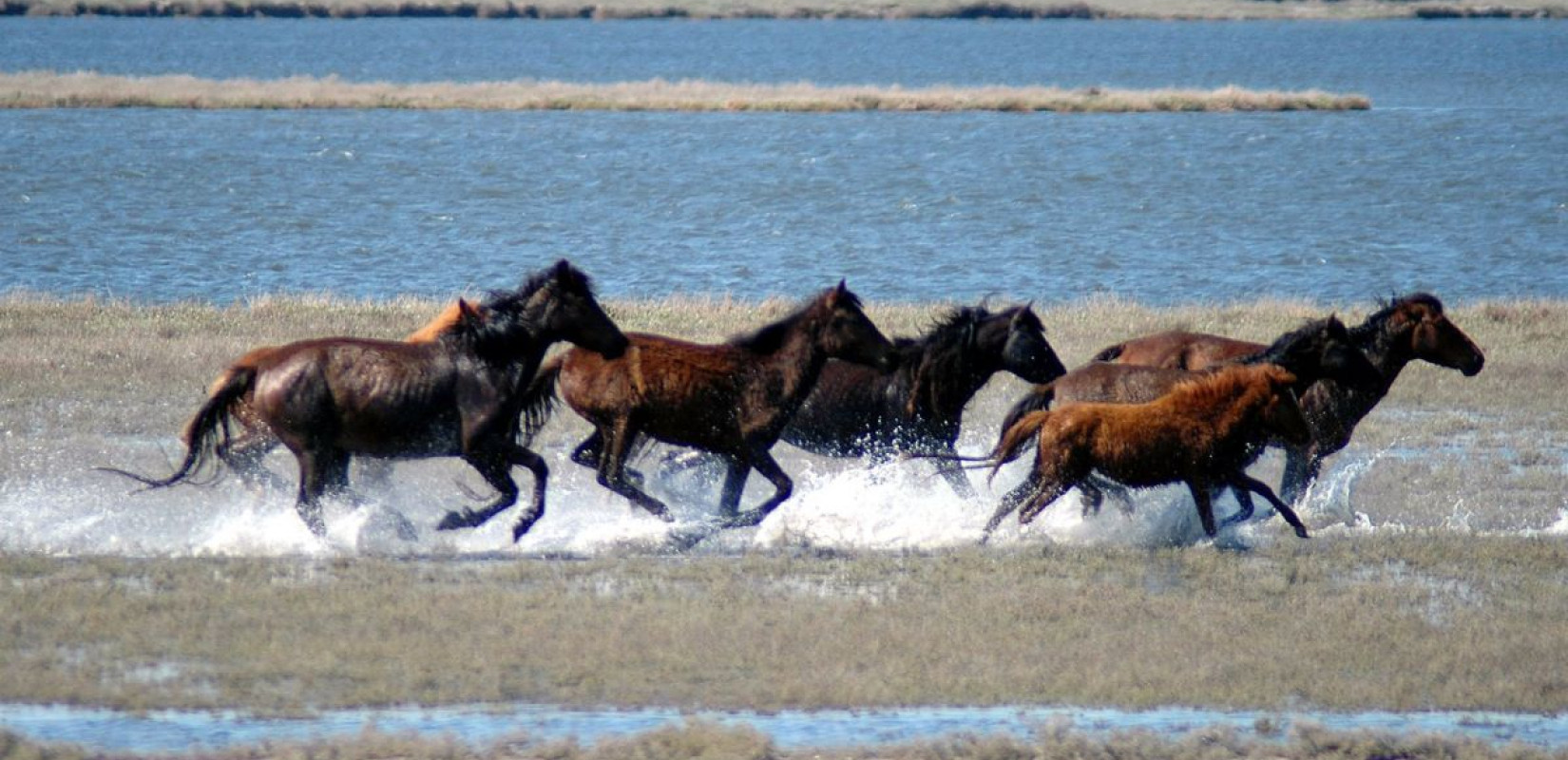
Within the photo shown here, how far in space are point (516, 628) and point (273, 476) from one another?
2.79 metres

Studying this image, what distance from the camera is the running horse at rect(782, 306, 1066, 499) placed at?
11141 millimetres

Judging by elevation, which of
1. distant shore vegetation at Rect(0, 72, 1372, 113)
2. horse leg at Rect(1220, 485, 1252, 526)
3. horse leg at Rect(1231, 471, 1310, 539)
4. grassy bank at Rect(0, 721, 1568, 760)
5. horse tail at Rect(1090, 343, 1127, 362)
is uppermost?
grassy bank at Rect(0, 721, 1568, 760)

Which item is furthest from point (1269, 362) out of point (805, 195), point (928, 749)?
point (805, 195)

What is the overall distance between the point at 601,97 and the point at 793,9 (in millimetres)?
63266

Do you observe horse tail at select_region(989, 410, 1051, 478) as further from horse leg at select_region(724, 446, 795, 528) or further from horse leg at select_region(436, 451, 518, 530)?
horse leg at select_region(436, 451, 518, 530)

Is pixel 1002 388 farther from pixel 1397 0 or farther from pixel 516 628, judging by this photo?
pixel 1397 0

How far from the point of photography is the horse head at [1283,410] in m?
10.4

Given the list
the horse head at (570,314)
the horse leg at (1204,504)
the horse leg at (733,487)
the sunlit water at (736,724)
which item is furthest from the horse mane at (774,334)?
the sunlit water at (736,724)

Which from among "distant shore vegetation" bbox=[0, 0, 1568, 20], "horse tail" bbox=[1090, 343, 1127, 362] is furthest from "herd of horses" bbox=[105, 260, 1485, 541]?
"distant shore vegetation" bbox=[0, 0, 1568, 20]

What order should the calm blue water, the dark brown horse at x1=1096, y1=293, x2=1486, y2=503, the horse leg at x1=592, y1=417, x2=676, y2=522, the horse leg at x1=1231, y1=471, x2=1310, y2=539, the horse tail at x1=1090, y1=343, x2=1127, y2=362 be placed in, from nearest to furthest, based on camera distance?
the horse leg at x1=1231, y1=471, x2=1310, y2=539 < the horse leg at x1=592, y1=417, x2=676, y2=522 < the dark brown horse at x1=1096, y1=293, x2=1486, y2=503 < the horse tail at x1=1090, y1=343, x2=1127, y2=362 < the calm blue water

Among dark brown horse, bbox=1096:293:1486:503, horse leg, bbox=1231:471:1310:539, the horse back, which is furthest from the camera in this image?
the horse back

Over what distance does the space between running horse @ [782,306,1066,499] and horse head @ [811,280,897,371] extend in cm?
41

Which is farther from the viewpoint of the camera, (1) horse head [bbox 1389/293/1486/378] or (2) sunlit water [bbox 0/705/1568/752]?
A: (1) horse head [bbox 1389/293/1486/378]

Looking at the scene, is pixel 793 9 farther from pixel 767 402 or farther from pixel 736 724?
pixel 736 724
